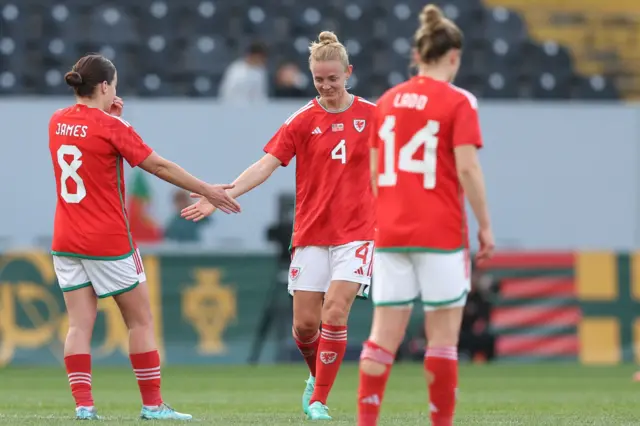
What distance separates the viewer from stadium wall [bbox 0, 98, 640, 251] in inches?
705

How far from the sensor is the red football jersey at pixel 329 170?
→ 28.0ft

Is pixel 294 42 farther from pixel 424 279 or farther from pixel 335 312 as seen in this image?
pixel 424 279

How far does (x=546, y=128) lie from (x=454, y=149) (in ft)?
42.7

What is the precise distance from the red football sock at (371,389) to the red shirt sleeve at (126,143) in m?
2.23

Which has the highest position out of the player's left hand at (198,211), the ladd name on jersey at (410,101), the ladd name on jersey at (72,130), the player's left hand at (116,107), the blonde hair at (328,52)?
the blonde hair at (328,52)

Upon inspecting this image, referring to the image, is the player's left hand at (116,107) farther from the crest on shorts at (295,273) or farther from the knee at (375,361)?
the knee at (375,361)

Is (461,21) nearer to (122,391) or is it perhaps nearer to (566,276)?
(566,276)

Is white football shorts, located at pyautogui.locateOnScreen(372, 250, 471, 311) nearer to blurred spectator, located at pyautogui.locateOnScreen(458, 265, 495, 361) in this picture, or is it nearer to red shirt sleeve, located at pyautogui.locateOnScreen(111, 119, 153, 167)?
red shirt sleeve, located at pyautogui.locateOnScreen(111, 119, 153, 167)

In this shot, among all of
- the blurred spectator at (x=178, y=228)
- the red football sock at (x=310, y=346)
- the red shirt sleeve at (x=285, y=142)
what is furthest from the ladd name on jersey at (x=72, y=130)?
the blurred spectator at (x=178, y=228)

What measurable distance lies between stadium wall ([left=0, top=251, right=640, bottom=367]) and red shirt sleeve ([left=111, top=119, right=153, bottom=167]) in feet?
24.9

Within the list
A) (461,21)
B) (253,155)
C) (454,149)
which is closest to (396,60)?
(461,21)

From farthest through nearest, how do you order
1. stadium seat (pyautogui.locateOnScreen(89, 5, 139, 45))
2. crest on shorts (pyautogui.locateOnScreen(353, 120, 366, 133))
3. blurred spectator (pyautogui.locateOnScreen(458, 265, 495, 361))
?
stadium seat (pyautogui.locateOnScreen(89, 5, 139, 45)), blurred spectator (pyautogui.locateOnScreen(458, 265, 495, 361)), crest on shorts (pyautogui.locateOnScreen(353, 120, 366, 133))

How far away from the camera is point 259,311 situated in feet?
52.0

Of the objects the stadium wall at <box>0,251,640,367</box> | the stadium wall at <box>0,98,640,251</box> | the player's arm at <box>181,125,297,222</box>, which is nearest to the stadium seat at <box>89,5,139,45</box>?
the stadium wall at <box>0,98,640,251</box>
